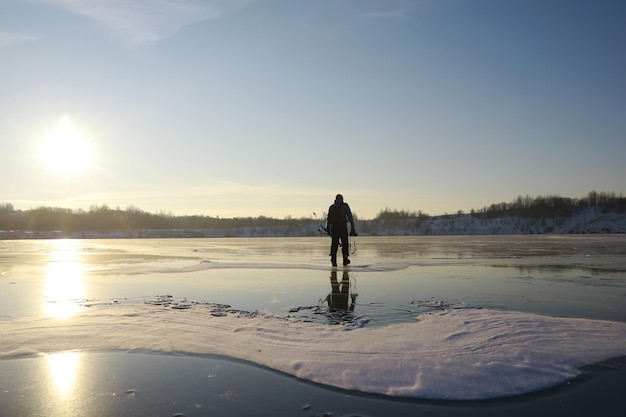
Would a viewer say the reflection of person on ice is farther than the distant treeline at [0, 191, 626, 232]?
No

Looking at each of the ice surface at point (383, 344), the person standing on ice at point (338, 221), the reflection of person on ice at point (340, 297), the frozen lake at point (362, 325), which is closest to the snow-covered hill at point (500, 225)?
the person standing on ice at point (338, 221)

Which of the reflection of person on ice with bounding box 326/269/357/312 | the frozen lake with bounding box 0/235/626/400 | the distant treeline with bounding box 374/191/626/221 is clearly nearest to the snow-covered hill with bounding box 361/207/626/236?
the distant treeline with bounding box 374/191/626/221

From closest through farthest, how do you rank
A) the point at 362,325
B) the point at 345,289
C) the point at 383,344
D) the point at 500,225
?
the point at 383,344 → the point at 362,325 → the point at 345,289 → the point at 500,225

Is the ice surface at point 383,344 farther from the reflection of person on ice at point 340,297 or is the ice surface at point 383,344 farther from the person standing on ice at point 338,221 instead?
the person standing on ice at point 338,221

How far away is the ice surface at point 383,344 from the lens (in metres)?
3.11

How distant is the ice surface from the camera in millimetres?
3109

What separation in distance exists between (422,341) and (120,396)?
8.42ft

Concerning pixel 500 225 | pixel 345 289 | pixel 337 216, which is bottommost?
pixel 345 289

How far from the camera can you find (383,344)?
3941mm

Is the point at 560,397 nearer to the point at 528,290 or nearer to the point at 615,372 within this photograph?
the point at 615,372

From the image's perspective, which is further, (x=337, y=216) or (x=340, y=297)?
(x=337, y=216)

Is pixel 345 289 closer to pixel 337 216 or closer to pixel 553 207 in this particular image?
pixel 337 216

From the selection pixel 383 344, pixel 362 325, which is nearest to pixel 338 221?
pixel 362 325

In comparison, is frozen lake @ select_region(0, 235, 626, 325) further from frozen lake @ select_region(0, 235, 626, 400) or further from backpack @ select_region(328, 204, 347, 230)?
backpack @ select_region(328, 204, 347, 230)
